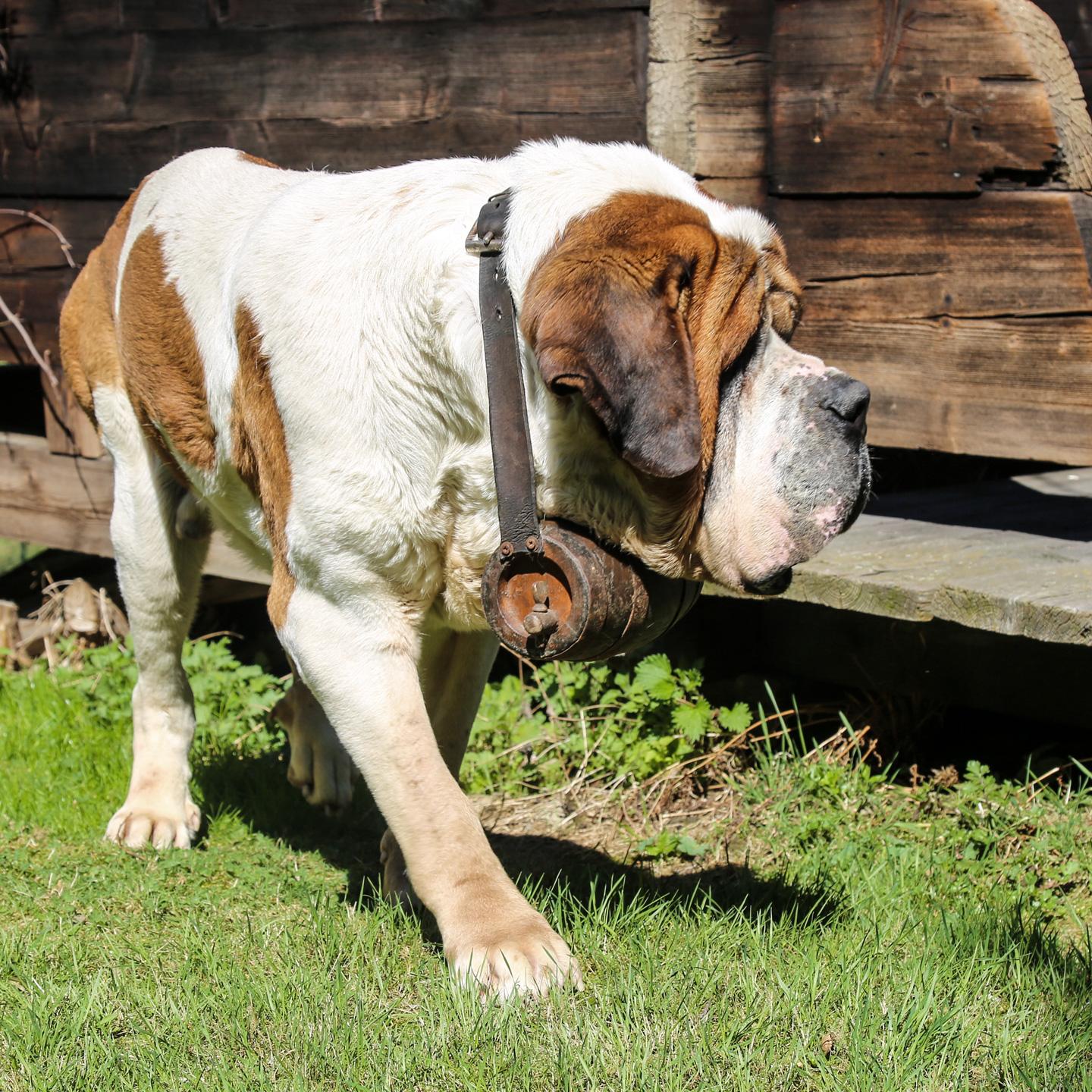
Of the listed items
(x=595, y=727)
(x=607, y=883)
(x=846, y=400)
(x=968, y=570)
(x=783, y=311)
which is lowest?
(x=595, y=727)

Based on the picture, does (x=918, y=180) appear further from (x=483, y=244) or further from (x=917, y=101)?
(x=483, y=244)

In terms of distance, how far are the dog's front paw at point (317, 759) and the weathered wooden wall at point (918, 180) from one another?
1828 mm

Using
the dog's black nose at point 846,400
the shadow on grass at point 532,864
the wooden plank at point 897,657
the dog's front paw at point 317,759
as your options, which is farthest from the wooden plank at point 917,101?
the dog's front paw at point 317,759

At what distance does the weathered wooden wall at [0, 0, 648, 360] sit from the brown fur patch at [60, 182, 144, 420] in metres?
1.14

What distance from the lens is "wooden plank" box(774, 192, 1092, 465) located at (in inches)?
148

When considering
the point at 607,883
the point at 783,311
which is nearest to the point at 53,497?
the point at 607,883

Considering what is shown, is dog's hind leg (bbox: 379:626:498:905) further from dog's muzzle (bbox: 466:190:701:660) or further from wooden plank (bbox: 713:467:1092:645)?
wooden plank (bbox: 713:467:1092:645)

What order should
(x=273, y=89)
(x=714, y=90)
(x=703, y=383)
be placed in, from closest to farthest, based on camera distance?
1. (x=703, y=383)
2. (x=714, y=90)
3. (x=273, y=89)

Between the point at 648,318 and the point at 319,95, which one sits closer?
the point at 648,318

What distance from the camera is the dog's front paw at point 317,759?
385 centimetres

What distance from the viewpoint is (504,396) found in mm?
2572

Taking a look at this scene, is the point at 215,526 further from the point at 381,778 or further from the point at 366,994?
the point at 366,994

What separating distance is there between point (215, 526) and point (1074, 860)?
2.42m

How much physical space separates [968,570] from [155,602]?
7.41 feet
